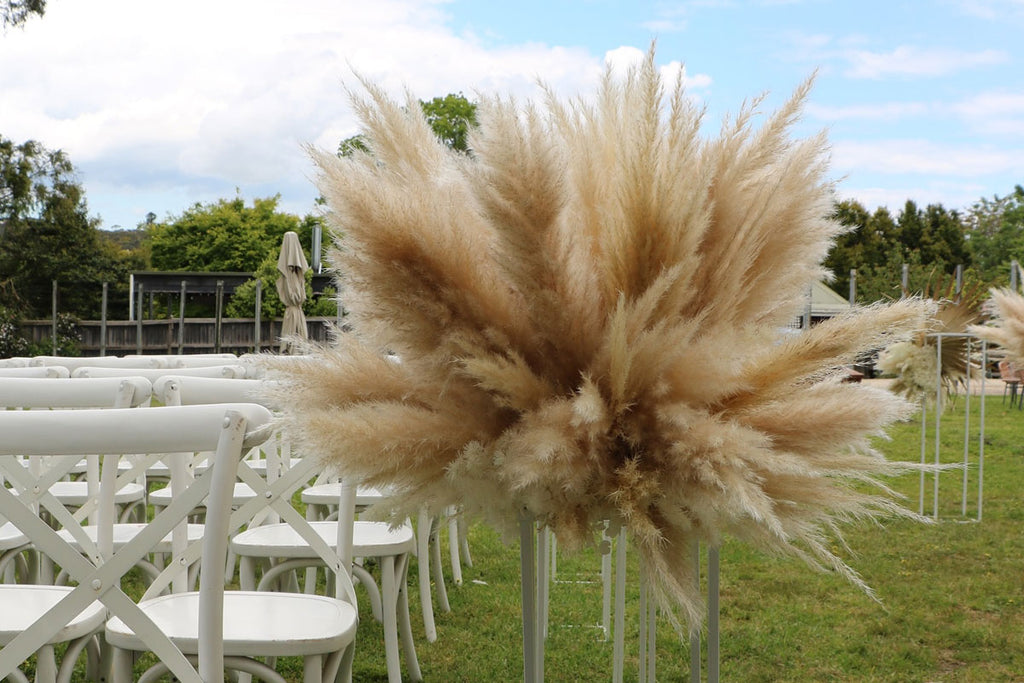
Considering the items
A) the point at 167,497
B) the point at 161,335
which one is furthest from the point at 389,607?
the point at 161,335

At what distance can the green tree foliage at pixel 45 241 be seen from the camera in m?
24.9

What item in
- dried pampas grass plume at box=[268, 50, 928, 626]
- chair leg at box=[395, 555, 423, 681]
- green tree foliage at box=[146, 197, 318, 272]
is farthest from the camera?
green tree foliage at box=[146, 197, 318, 272]

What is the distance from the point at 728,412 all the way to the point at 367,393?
0.36 metres

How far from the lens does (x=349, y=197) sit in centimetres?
86

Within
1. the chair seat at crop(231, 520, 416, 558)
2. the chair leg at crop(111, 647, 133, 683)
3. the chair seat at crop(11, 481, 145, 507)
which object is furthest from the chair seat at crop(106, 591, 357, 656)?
the chair seat at crop(11, 481, 145, 507)

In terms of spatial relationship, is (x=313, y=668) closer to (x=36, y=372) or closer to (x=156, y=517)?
A: (x=156, y=517)

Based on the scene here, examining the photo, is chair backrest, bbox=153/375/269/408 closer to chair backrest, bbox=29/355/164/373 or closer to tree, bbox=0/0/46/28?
chair backrest, bbox=29/355/164/373

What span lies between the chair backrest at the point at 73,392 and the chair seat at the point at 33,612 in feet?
1.65

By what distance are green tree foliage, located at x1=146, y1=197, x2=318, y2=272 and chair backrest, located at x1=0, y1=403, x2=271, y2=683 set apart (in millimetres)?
45953

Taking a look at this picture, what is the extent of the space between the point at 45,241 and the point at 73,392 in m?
28.6

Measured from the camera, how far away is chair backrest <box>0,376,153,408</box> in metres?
2.50

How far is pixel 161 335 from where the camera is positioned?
78.9 feet

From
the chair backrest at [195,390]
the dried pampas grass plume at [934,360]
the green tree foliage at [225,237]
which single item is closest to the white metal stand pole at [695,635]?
the chair backrest at [195,390]

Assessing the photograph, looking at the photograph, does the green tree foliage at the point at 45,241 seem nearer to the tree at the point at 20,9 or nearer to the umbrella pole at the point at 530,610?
the tree at the point at 20,9
